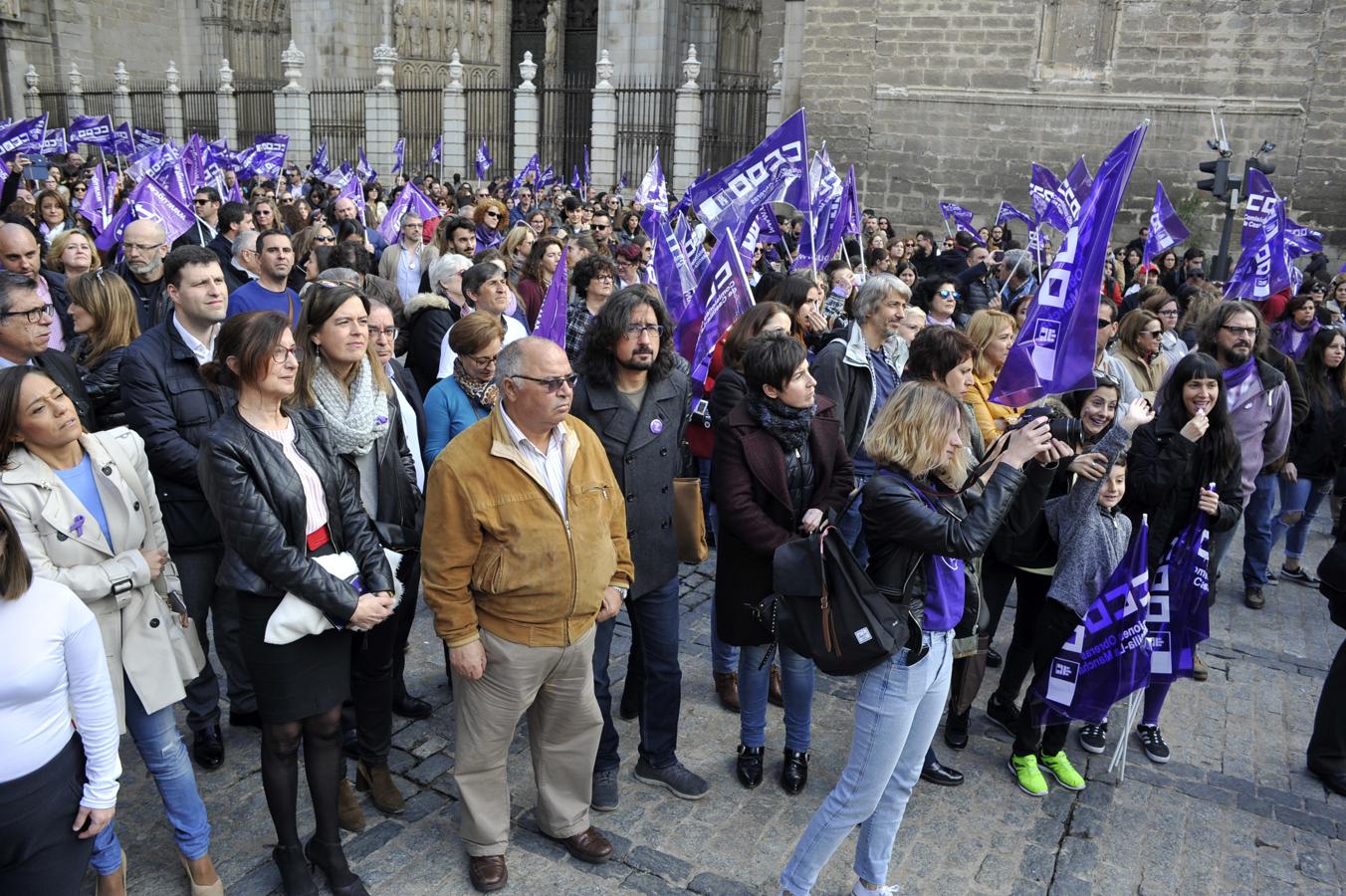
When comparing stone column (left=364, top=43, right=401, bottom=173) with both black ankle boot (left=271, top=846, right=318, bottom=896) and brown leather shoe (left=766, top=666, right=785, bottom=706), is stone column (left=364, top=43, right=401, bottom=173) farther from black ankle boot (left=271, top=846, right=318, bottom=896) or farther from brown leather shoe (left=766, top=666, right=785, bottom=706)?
black ankle boot (left=271, top=846, right=318, bottom=896)

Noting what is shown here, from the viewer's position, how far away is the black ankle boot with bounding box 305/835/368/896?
3.54 meters

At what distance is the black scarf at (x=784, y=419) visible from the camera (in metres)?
4.10

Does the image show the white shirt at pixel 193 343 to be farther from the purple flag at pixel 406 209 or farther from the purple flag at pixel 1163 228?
the purple flag at pixel 1163 228

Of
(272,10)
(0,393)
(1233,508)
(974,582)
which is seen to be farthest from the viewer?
(272,10)

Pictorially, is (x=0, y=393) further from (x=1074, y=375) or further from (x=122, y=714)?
(x=1074, y=375)

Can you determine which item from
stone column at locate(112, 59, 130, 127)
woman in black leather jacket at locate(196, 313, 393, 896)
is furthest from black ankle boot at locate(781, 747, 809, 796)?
stone column at locate(112, 59, 130, 127)

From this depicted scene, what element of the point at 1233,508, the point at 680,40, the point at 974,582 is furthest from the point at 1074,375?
the point at 680,40

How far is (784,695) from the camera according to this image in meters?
4.35

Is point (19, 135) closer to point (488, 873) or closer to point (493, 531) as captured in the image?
point (493, 531)

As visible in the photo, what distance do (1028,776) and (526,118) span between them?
22500 millimetres

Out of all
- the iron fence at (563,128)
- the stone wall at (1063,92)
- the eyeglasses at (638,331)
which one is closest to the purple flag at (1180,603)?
the eyeglasses at (638,331)

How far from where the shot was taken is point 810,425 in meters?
4.18

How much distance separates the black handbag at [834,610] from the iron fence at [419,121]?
25.1 metres

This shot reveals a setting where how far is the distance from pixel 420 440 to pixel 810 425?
1.64 meters
